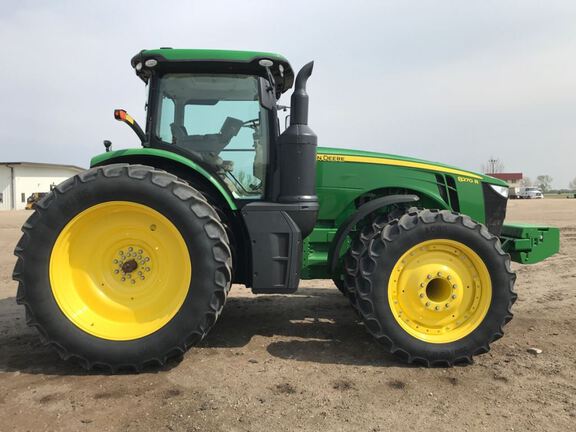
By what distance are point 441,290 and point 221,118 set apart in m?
2.39

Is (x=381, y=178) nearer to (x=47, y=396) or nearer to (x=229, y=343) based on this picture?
(x=229, y=343)

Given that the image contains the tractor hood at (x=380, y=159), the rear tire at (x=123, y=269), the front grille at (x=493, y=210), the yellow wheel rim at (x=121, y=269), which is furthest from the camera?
the front grille at (x=493, y=210)

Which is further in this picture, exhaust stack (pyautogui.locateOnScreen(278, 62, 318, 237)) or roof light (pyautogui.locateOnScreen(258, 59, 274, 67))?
roof light (pyautogui.locateOnScreen(258, 59, 274, 67))

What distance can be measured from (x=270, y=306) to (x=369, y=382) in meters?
2.29

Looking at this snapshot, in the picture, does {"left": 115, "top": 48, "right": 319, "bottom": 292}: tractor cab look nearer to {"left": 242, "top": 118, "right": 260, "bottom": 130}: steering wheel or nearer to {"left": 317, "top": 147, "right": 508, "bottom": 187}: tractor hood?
{"left": 242, "top": 118, "right": 260, "bottom": 130}: steering wheel

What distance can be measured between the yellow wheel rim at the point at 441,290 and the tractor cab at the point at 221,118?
140 cm

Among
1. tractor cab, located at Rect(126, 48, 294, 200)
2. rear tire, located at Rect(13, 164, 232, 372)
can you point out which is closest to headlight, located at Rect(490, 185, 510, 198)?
tractor cab, located at Rect(126, 48, 294, 200)

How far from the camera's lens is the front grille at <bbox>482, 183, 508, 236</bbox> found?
4484 mm

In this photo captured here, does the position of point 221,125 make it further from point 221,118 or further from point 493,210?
point 493,210

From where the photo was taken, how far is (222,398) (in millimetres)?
2887

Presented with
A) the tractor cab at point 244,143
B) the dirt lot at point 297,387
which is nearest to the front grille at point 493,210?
the dirt lot at point 297,387

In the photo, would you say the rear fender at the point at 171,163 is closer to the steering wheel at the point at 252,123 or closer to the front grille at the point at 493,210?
the steering wheel at the point at 252,123

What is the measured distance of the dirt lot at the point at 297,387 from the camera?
2621 mm

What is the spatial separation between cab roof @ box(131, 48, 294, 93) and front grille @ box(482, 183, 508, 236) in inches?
94.7
